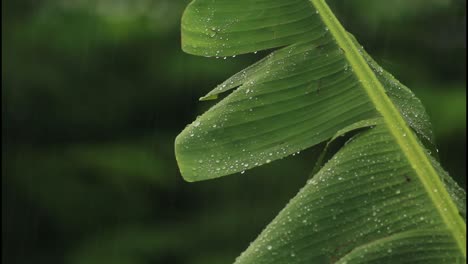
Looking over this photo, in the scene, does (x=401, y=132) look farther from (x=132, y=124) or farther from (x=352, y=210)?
(x=132, y=124)

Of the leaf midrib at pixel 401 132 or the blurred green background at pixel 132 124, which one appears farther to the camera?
the blurred green background at pixel 132 124

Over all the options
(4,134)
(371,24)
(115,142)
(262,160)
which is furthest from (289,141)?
(4,134)

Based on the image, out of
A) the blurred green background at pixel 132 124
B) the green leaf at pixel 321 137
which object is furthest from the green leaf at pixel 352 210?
the blurred green background at pixel 132 124

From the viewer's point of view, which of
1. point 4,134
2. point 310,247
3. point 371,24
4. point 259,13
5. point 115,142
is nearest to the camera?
point 310,247

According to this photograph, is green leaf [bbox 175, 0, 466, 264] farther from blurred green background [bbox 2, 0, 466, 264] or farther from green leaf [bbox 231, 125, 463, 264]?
blurred green background [bbox 2, 0, 466, 264]

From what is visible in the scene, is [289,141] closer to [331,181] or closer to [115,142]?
[331,181]

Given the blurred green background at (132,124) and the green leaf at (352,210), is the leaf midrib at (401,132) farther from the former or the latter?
the blurred green background at (132,124)
